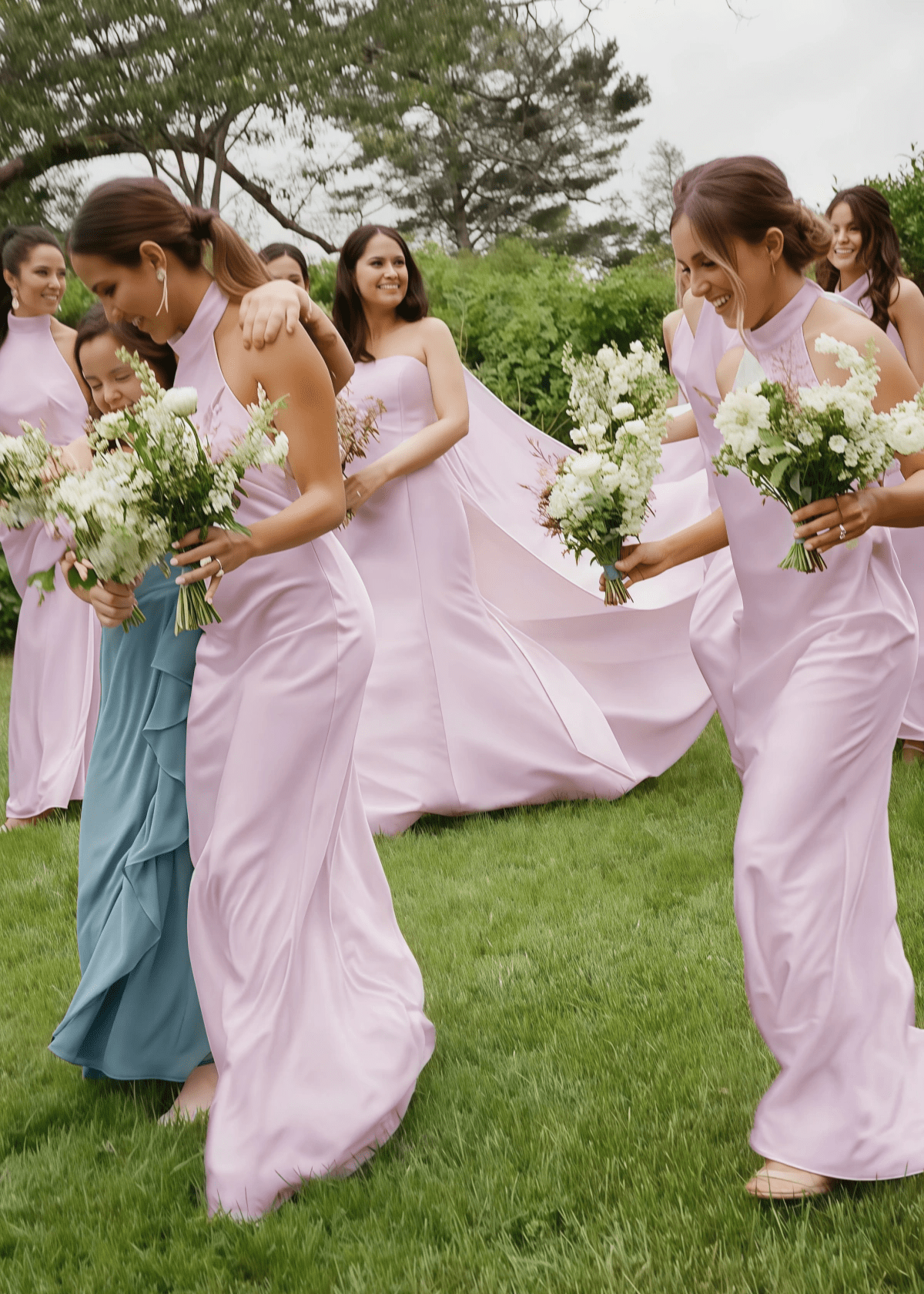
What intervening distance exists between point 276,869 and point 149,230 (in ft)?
5.61

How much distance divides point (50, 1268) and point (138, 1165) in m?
0.40

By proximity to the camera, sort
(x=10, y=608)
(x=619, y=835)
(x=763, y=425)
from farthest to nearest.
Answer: (x=10, y=608) → (x=619, y=835) → (x=763, y=425)

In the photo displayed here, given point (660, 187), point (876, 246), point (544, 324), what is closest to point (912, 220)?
point (544, 324)

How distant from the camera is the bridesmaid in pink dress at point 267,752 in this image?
337cm

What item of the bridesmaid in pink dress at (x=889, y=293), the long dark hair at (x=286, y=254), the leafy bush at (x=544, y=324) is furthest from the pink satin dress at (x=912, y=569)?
the leafy bush at (x=544, y=324)

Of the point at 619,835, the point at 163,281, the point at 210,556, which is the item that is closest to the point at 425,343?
the point at 619,835

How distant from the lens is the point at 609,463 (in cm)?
366

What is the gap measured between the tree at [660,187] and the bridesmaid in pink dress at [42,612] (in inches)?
1228

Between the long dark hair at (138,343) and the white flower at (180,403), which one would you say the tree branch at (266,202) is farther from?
the white flower at (180,403)

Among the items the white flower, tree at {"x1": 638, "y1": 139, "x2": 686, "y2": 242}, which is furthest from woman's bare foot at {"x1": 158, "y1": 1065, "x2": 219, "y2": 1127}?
tree at {"x1": 638, "y1": 139, "x2": 686, "y2": 242}

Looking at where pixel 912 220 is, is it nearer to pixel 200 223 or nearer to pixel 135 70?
pixel 200 223

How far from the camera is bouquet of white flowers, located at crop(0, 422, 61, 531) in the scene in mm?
3383

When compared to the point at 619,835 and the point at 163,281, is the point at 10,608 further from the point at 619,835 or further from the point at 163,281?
the point at 163,281

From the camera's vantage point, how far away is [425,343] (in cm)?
696
